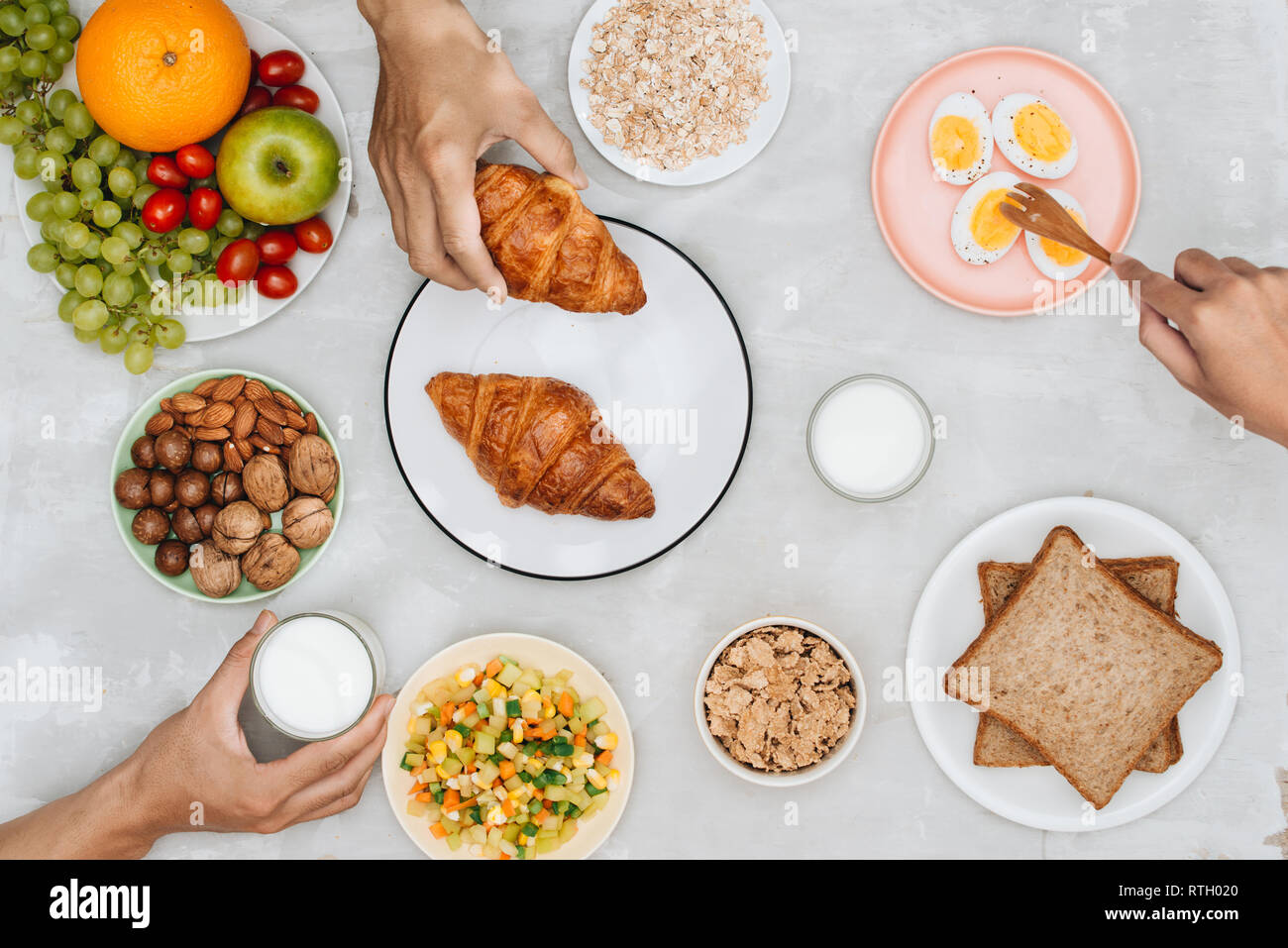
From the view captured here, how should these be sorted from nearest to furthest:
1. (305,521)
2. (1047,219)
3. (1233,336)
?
(1233,336)
(1047,219)
(305,521)

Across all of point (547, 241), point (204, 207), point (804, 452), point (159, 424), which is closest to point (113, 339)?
point (159, 424)

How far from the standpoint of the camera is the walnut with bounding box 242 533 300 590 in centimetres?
145

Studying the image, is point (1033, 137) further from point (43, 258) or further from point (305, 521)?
point (43, 258)

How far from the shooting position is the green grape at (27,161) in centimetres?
142

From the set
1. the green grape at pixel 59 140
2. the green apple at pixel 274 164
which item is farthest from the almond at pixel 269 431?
the green grape at pixel 59 140

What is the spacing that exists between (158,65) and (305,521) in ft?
2.36

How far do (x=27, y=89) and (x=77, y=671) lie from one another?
100 cm

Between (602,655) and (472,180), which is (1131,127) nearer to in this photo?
(472,180)

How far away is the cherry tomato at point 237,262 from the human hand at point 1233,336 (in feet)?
4.53

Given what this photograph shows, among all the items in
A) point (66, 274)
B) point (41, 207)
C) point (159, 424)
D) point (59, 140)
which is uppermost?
point (59, 140)

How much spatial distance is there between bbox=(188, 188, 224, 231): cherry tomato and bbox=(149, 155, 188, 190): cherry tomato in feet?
0.10

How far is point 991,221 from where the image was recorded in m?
1.44

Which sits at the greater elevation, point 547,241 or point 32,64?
point 32,64
